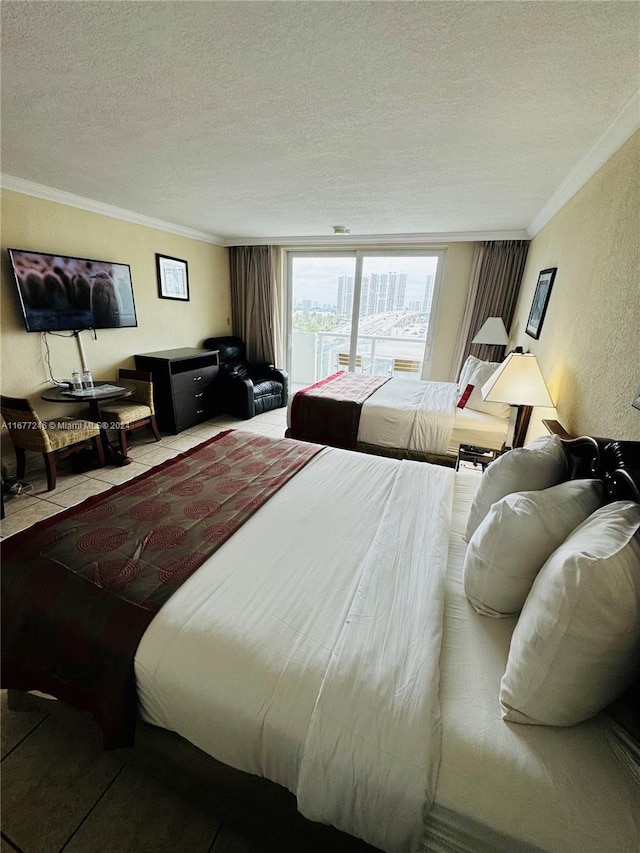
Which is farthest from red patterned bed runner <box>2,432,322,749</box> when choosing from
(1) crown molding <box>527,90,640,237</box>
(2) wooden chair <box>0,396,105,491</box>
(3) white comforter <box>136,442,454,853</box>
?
(1) crown molding <box>527,90,640,237</box>

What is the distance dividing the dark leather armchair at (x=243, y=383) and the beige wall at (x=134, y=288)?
394 mm

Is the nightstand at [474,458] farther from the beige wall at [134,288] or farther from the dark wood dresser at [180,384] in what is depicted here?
the beige wall at [134,288]

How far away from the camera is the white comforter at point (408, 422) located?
9.93ft

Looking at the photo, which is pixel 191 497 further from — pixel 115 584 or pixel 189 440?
pixel 189 440

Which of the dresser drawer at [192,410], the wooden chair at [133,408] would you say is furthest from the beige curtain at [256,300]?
the wooden chair at [133,408]

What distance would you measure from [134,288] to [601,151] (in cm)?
411

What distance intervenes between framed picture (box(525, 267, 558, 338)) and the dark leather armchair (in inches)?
126

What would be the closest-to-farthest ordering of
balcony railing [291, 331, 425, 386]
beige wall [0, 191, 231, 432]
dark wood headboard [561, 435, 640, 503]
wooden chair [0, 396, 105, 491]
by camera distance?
dark wood headboard [561, 435, 640, 503] → wooden chair [0, 396, 105, 491] → beige wall [0, 191, 231, 432] → balcony railing [291, 331, 425, 386]

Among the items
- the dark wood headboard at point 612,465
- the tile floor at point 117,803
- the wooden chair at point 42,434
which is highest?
the dark wood headboard at point 612,465

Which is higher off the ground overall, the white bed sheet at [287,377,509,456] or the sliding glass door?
the sliding glass door

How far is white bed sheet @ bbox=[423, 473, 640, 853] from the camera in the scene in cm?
64

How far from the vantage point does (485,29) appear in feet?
3.47

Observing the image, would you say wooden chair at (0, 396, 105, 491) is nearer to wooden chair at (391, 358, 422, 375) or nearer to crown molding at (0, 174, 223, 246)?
crown molding at (0, 174, 223, 246)

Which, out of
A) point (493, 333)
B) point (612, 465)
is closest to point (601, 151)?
point (612, 465)
